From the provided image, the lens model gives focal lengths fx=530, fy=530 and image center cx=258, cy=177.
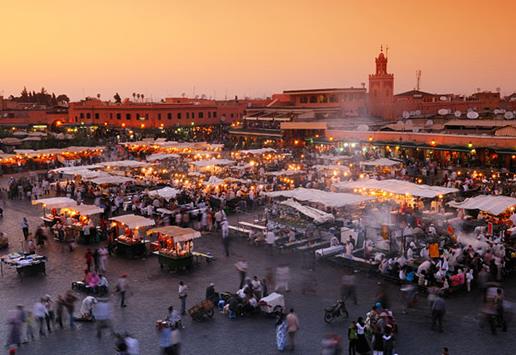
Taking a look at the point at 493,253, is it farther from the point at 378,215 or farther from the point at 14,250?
the point at 14,250

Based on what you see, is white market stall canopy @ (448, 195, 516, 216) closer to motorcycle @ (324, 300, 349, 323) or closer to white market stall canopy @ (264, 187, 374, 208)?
white market stall canopy @ (264, 187, 374, 208)

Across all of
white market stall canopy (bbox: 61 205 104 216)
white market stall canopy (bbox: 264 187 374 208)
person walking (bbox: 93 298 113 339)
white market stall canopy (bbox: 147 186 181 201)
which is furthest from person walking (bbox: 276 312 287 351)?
white market stall canopy (bbox: 147 186 181 201)

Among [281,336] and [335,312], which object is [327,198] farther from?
[281,336]

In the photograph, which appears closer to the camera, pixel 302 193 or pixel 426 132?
pixel 302 193

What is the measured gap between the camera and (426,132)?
3644cm

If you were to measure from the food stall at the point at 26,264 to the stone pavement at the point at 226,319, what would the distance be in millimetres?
233

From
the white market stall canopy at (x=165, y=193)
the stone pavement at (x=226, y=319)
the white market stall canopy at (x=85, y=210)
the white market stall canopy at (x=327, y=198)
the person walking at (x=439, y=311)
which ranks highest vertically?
the white market stall canopy at (x=327, y=198)

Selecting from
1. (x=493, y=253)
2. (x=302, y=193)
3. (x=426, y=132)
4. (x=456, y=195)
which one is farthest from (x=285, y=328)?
(x=426, y=132)

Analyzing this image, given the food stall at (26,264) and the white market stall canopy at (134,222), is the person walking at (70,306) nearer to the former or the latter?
the food stall at (26,264)

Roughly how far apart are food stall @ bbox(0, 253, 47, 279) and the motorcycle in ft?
26.9

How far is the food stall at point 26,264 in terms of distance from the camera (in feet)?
46.7

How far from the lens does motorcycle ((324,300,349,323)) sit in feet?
35.6

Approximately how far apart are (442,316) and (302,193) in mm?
9294

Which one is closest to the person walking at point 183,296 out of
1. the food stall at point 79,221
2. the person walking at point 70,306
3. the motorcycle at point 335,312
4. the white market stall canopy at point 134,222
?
the person walking at point 70,306
